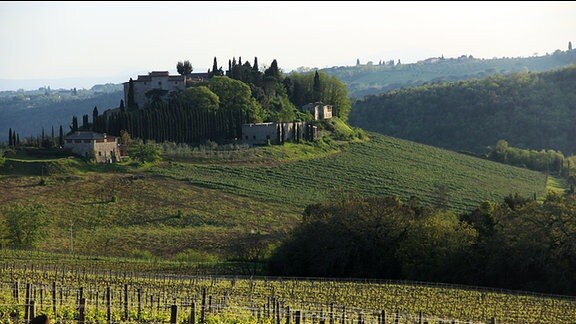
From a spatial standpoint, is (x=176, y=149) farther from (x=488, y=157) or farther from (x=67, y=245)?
(x=488, y=157)

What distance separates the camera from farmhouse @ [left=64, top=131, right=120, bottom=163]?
72375 mm

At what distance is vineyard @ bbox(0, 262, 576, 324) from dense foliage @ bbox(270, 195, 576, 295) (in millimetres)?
2384

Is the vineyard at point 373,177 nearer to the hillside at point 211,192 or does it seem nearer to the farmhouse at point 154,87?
the hillside at point 211,192

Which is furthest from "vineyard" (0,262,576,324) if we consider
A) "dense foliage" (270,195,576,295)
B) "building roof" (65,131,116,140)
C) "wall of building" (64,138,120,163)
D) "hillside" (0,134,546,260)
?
"building roof" (65,131,116,140)

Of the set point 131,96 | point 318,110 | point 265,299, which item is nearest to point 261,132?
point 131,96

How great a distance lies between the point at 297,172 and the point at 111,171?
1781cm

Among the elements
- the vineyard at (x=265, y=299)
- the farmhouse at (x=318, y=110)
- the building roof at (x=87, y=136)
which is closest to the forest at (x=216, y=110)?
the farmhouse at (x=318, y=110)

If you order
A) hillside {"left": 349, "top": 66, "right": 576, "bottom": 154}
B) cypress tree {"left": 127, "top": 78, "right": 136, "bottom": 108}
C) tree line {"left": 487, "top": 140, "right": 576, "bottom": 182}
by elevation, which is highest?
cypress tree {"left": 127, "top": 78, "right": 136, "bottom": 108}

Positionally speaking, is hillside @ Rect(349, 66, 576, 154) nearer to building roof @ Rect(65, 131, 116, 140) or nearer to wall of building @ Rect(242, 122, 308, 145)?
wall of building @ Rect(242, 122, 308, 145)

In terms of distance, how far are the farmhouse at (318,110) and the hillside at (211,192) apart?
8.79 m

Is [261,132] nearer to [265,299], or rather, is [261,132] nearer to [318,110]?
[318,110]

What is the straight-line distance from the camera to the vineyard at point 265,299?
25953mm

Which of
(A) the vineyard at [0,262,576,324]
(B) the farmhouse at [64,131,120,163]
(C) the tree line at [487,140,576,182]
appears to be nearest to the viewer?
(A) the vineyard at [0,262,576,324]

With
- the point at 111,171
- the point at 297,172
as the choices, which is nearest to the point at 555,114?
the point at 297,172
